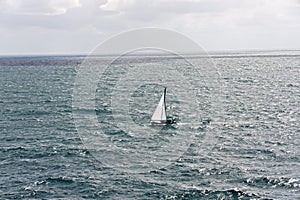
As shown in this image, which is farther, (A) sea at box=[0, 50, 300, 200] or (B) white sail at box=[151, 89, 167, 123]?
(B) white sail at box=[151, 89, 167, 123]

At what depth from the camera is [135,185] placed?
56.7 meters

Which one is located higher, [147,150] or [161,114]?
[161,114]

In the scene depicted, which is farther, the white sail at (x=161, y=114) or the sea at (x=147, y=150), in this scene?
the white sail at (x=161, y=114)

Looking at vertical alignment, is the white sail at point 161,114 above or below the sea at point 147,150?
above

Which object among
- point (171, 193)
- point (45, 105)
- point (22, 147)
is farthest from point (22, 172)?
point (45, 105)

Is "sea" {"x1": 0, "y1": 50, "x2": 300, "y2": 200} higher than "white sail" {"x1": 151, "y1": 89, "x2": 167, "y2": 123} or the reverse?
the reverse

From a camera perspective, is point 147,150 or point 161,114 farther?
point 161,114

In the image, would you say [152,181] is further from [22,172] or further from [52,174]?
[22,172]

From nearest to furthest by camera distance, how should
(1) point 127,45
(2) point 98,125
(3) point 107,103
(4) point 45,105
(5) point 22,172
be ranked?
(1) point 127,45 → (5) point 22,172 → (2) point 98,125 → (4) point 45,105 → (3) point 107,103

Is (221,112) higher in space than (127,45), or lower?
lower

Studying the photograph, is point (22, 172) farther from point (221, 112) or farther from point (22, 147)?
point (221, 112)

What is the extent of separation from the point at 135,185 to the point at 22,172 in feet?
68.5

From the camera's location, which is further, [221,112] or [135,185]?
[221,112]

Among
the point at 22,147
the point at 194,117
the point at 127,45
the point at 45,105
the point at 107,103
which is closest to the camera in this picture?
the point at 127,45
